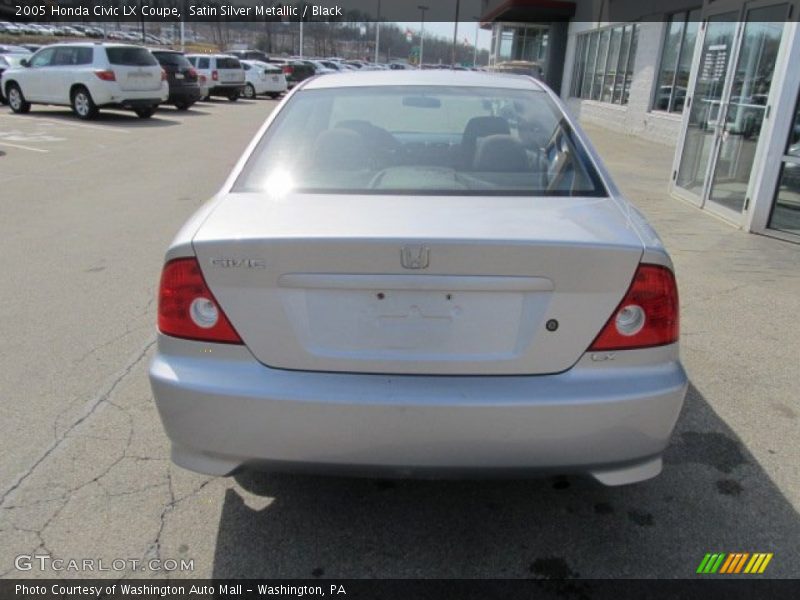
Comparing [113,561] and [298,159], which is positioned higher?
[298,159]

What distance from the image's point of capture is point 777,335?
4.45m

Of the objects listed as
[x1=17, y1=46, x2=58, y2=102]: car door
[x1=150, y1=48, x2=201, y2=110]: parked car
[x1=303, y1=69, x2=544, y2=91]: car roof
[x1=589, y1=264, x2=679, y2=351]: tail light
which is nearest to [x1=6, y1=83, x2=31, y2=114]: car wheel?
[x1=17, y1=46, x2=58, y2=102]: car door

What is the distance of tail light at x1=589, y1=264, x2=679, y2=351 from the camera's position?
2.08 m

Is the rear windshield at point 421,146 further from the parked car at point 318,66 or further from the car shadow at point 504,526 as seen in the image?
the parked car at point 318,66

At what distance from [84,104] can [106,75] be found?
1190mm

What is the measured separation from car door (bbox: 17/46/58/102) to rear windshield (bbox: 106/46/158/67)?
1787 millimetres

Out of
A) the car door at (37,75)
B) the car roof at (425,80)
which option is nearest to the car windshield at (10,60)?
the car door at (37,75)

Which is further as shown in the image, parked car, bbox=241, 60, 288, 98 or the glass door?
parked car, bbox=241, 60, 288, 98

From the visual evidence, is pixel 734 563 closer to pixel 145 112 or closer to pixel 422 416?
pixel 422 416

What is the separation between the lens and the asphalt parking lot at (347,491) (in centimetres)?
240

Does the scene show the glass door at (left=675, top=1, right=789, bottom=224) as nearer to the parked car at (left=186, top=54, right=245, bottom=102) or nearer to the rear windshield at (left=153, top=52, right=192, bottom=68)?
the rear windshield at (left=153, top=52, right=192, bottom=68)

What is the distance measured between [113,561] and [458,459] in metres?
1.33

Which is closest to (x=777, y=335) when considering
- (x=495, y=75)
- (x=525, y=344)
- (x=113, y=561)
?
(x=495, y=75)

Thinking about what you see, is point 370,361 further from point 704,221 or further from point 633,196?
point 633,196
